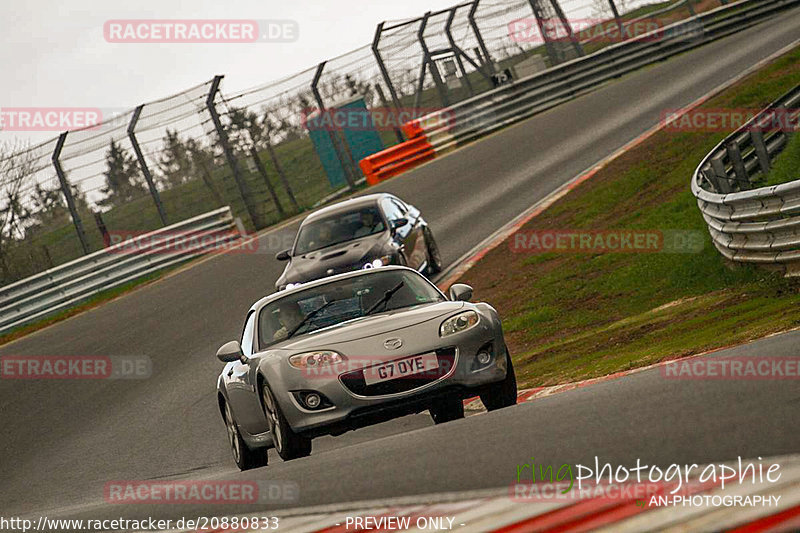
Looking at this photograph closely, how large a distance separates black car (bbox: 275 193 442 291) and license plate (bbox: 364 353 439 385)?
24.2ft

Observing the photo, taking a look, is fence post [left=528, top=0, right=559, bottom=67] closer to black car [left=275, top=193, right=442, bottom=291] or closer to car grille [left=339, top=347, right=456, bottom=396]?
black car [left=275, top=193, right=442, bottom=291]

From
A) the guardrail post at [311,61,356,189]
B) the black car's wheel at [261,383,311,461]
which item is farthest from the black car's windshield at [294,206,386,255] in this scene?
the guardrail post at [311,61,356,189]

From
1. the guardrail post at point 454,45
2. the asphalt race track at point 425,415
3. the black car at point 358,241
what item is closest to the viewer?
the asphalt race track at point 425,415

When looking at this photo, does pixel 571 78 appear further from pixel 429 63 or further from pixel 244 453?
pixel 244 453

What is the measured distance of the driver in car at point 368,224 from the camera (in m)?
16.2

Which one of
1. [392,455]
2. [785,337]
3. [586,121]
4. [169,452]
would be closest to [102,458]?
[169,452]

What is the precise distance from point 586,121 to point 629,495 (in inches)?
964

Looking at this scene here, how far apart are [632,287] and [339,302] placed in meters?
6.13

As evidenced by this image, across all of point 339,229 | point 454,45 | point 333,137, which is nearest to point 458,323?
point 339,229

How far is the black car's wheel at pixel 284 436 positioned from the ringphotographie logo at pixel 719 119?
11.9 meters

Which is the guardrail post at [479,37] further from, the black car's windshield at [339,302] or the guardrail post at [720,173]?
the black car's windshield at [339,302]

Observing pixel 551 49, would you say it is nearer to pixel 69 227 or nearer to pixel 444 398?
pixel 69 227

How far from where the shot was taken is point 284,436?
26.6 feet

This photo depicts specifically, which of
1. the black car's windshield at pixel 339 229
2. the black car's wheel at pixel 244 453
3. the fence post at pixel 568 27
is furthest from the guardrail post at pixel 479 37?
the black car's wheel at pixel 244 453
